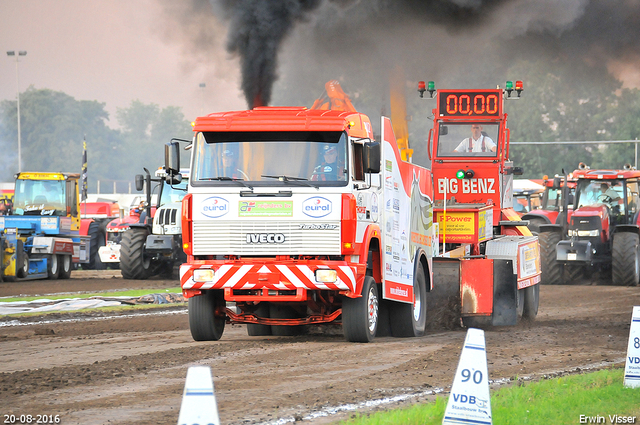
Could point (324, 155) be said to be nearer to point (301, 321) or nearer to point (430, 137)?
point (301, 321)

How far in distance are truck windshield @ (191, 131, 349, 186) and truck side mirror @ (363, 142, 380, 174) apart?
290 millimetres

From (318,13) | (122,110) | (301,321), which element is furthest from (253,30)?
(122,110)

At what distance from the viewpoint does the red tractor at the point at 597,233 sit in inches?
933

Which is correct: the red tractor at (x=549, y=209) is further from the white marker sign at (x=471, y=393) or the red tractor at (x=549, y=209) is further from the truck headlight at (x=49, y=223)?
the white marker sign at (x=471, y=393)

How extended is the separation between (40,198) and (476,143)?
15943 mm

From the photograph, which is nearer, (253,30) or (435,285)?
(435,285)

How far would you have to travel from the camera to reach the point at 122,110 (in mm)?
141000

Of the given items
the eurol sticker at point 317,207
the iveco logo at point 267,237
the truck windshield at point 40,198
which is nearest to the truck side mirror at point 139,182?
the truck windshield at point 40,198

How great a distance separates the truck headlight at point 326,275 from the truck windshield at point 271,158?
1050 millimetres

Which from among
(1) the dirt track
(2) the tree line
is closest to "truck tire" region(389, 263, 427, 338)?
(1) the dirt track

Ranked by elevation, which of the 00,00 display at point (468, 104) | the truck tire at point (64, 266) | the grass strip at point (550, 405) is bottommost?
the truck tire at point (64, 266)

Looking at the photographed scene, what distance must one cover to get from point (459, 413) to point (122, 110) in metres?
140

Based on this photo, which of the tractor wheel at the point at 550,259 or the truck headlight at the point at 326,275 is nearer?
the truck headlight at the point at 326,275

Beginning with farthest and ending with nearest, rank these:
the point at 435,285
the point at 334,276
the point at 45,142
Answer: the point at 45,142, the point at 435,285, the point at 334,276
